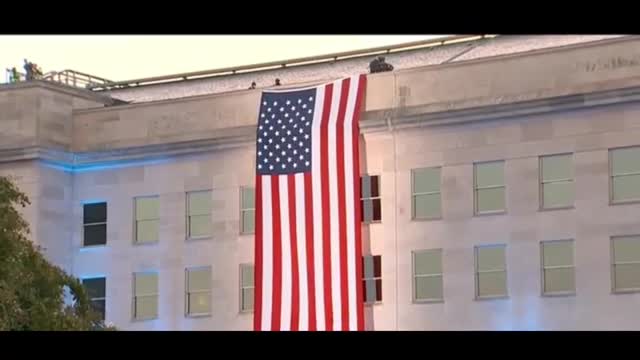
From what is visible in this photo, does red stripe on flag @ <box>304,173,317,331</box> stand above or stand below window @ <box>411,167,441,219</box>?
below

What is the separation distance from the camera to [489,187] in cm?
4888

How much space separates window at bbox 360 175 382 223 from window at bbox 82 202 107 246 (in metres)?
11.1

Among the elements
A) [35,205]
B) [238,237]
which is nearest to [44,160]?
[35,205]

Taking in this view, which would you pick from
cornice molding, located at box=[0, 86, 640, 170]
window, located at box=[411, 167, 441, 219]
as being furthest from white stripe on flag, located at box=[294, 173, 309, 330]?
cornice molding, located at box=[0, 86, 640, 170]

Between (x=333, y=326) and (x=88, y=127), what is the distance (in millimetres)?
15164

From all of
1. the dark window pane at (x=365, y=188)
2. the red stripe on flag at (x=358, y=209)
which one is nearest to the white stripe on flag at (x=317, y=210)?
the red stripe on flag at (x=358, y=209)

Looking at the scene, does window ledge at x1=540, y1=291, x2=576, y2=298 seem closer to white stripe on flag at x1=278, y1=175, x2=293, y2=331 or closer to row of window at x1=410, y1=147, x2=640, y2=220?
row of window at x1=410, y1=147, x2=640, y2=220

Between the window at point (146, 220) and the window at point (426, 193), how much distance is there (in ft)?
34.8

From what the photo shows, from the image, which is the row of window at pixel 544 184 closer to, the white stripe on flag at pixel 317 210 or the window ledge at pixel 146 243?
the white stripe on flag at pixel 317 210

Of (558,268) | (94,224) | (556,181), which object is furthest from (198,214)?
(558,268)

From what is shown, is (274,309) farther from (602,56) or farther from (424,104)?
(602,56)

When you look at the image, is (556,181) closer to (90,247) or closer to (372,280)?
(372,280)

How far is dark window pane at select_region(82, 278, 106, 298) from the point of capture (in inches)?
2185

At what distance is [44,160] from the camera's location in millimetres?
55281
